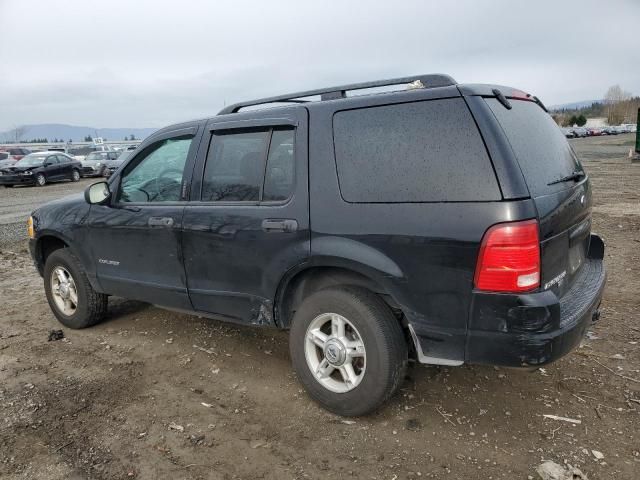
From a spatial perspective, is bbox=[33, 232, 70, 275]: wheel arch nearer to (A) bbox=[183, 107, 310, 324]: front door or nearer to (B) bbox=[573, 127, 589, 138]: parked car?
(A) bbox=[183, 107, 310, 324]: front door

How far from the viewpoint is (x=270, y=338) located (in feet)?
14.4

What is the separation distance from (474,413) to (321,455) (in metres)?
1.03

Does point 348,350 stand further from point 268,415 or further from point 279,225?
point 279,225

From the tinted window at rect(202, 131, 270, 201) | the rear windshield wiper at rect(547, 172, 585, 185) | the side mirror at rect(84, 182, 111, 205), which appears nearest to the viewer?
the rear windshield wiper at rect(547, 172, 585, 185)

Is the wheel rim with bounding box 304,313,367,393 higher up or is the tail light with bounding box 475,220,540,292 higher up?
the tail light with bounding box 475,220,540,292

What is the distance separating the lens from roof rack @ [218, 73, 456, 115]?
2.96 m

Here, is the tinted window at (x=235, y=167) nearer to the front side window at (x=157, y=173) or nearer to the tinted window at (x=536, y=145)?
the front side window at (x=157, y=173)

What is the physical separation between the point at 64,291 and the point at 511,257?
13.5 feet

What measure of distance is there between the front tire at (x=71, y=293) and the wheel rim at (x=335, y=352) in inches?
97.2

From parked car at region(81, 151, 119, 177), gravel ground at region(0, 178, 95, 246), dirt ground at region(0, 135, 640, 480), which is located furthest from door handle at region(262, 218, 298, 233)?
parked car at region(81, 151, 119, 177)

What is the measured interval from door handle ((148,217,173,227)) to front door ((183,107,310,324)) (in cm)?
17

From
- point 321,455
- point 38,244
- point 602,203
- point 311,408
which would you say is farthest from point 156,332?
point 602,203

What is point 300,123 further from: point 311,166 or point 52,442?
point 52,442

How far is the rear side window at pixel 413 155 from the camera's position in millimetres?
2572
